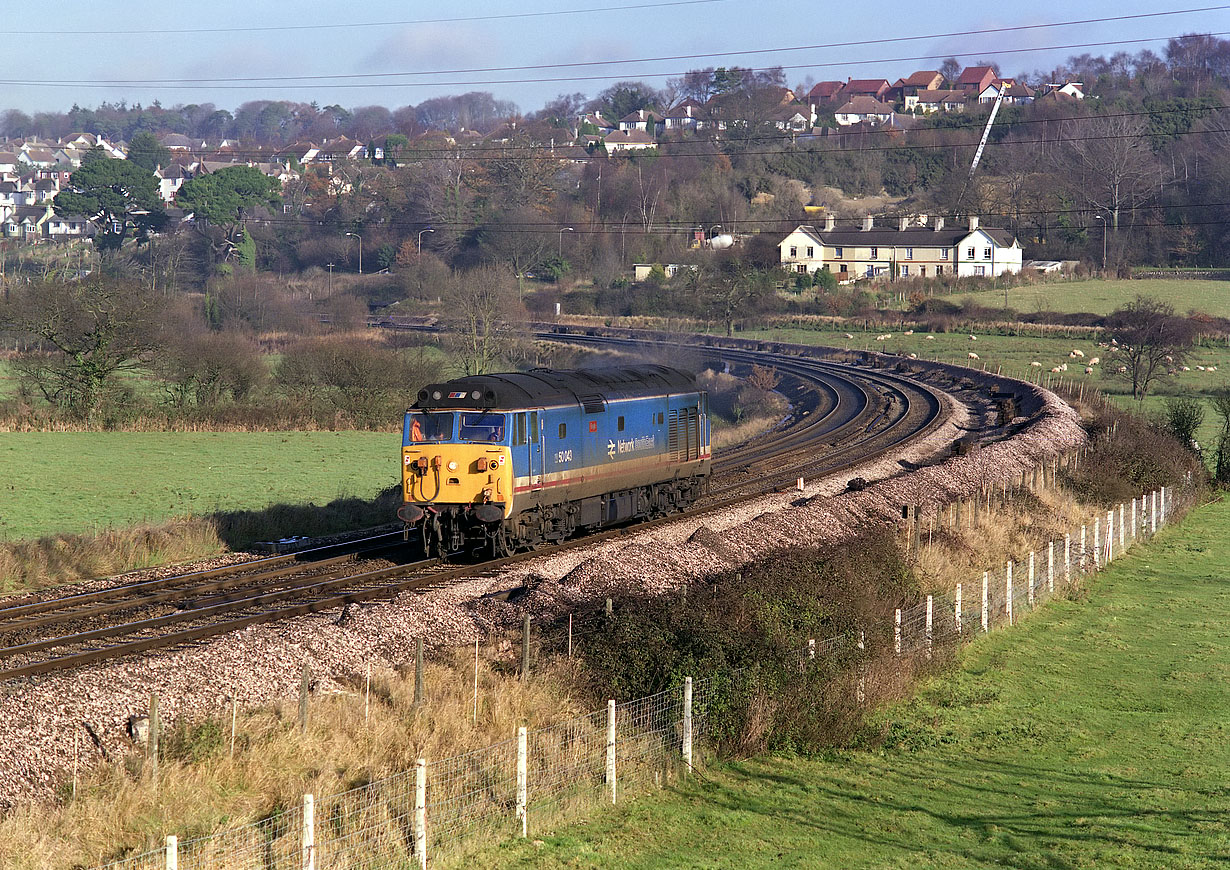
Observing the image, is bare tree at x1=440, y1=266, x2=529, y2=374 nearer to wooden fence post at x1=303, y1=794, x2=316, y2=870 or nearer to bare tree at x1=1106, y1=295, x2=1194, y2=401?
bare tree at x1=1106, y1=295, x2=1194, y2=401

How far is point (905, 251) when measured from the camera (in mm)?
127750

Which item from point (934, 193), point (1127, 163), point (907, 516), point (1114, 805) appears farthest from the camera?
point (934, 193)

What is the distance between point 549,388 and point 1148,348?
2172 inches

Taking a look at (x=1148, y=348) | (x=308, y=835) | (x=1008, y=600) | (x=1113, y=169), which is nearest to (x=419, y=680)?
(x=308, y=835)

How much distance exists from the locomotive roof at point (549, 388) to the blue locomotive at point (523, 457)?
0.03 m

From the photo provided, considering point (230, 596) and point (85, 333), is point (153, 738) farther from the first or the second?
point (85, 333)

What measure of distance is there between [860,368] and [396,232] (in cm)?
8446

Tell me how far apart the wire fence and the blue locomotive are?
19.8 ft

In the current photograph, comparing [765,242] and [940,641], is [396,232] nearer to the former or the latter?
[765,242]

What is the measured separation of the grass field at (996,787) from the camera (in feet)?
44.3

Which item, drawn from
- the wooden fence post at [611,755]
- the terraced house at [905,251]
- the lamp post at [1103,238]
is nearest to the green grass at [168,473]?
the wooden fence post at [611,755]

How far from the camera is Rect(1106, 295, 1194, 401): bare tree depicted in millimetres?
70875

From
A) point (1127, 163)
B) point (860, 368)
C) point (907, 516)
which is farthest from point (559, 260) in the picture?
point (907, 516)

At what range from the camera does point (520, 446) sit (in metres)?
24.2
